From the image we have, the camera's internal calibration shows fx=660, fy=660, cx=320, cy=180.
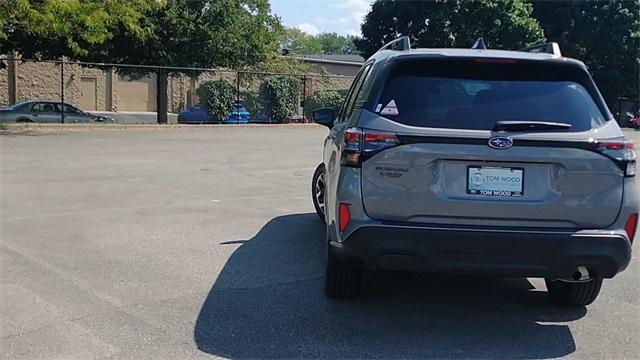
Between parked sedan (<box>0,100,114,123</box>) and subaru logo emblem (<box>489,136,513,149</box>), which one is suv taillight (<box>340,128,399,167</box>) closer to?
subaru logo emblem (<box>489,136,513,149</box>)

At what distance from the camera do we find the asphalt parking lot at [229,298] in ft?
13.7

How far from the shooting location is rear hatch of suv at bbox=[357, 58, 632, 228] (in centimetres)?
407

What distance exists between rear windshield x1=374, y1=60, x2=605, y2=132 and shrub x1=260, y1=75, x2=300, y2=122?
2616 centimetres

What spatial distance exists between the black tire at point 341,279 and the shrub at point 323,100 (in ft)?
90.5

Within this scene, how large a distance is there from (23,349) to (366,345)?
2110 mm

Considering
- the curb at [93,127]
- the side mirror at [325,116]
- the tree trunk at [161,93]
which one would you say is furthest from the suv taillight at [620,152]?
the tree trunk at [161,93]

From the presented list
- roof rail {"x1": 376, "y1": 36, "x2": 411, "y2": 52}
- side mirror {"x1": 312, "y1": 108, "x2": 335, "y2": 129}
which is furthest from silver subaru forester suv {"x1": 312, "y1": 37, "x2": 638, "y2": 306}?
side mirror {"x1": 312, "y1": 108, "x2": 335, "y2": 129}

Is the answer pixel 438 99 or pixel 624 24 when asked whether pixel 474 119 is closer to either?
pixel 438 99

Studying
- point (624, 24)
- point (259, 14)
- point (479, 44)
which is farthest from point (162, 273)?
point (624, 24)

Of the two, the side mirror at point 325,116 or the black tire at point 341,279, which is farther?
the side mirror at point 325,116

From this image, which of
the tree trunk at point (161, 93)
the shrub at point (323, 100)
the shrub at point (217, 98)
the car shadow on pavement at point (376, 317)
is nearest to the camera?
the car shadow on pavement at point (376, 317)

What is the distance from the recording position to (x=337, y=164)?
462cm

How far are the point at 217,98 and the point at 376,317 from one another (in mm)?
24179

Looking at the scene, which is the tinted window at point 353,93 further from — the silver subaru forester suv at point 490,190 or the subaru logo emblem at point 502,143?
the subaru logo emblem at point 502,143
